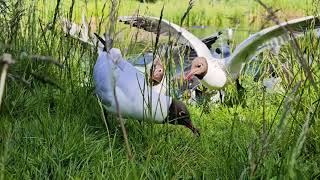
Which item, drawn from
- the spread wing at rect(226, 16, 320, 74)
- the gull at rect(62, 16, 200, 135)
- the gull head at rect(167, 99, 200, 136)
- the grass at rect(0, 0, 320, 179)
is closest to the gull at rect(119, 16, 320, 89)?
the spread wing at rect(226, 16, 320, 74)

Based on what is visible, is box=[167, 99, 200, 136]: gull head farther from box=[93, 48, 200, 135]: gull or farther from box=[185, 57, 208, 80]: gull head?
box=[185, 57, 208, 80]: gull head

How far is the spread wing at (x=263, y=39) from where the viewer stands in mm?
2951

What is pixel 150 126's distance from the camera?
2.11 meters

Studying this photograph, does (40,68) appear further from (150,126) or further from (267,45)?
(267,45)

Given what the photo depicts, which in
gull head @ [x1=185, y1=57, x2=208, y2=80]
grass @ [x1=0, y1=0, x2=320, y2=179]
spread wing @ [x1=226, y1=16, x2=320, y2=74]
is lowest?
grass @ [x1=0, y1=0, x2=320, y2=179]

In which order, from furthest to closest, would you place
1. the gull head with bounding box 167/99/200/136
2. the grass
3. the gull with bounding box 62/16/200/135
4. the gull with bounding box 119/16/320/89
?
1. the gull with bounding box 119/16/320/89
2. the gull head with bounding box 167/99/200/136
3. the gull with bounding box 62/16/200/135
4. the grass

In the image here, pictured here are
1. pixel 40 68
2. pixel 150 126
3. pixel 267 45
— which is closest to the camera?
pixel 150 126

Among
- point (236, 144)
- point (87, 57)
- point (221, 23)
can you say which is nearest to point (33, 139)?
point (236, 144)

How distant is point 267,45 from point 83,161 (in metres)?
1.67

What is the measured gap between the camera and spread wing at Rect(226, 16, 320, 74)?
2951 millimetres

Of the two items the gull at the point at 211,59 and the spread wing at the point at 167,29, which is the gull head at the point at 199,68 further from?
the spread wing at the point at 167,29

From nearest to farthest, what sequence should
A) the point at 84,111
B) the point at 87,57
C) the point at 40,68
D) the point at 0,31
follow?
the point at 84,111
the point at 0,31
the point at 40,68
the point at 87,57

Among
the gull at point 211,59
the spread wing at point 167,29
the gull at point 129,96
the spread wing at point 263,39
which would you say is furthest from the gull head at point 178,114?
the spread wing at point 167,29

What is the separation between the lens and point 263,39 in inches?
122
